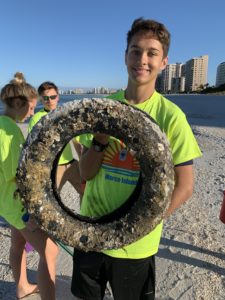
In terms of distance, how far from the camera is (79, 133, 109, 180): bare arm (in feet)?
6.05

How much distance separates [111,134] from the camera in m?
1.70

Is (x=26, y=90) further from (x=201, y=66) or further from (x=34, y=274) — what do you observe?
(x=201, y=66)

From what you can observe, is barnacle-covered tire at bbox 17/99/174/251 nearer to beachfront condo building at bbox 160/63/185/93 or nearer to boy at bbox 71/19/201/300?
boy at bbox 71/19/201/300

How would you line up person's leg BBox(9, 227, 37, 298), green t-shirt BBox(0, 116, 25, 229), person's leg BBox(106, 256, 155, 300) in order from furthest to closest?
1. person's leg BBox(9, 227, 37, 298)
2. green t-shirt BBox(0, 116, 25, 229)
3. person's leg BBox(106, 256, 155, 300)

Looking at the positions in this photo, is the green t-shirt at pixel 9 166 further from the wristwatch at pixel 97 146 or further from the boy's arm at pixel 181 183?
the boy's arm at pixel 181 183

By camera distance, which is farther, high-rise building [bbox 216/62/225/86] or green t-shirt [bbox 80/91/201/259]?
high-rise building [bbox 216/62/225/86]

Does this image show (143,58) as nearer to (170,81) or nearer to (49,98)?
(49,98)

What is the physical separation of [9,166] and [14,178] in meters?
0.10

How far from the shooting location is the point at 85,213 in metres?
2.06

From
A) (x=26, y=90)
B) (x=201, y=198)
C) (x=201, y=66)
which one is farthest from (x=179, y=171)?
(x=201, y=66)

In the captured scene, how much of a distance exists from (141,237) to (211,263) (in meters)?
2.00

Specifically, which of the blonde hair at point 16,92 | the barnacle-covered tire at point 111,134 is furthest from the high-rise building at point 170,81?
the barnacle-covered tire at point 111,134

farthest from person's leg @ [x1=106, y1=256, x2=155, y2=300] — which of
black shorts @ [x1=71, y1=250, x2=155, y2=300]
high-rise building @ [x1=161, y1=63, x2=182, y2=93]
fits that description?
high-rise building @ [x1=161, y1=63, x2=182, y2=93]

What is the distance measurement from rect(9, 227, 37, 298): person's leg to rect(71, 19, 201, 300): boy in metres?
0.90
